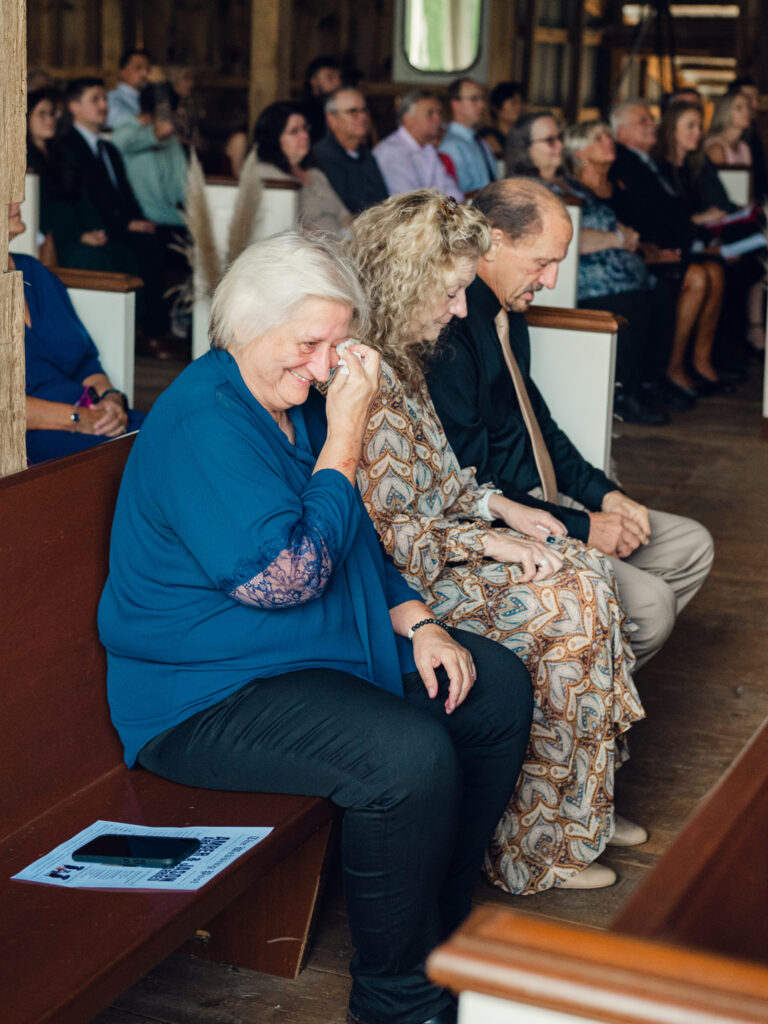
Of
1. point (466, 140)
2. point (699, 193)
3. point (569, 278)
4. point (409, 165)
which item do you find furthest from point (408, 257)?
point (699, 193)

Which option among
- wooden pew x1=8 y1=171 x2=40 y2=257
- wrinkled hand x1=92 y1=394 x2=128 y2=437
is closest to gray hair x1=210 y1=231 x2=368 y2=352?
wrinkled hand x1=92 y1=394 x2=128 y2=437

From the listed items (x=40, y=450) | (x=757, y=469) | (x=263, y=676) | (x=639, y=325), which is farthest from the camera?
(x=639, y=325)

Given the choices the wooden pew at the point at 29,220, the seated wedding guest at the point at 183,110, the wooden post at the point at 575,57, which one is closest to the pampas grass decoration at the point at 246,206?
the wooden pew at the point at 29,220

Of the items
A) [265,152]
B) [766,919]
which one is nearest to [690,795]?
[766,919]

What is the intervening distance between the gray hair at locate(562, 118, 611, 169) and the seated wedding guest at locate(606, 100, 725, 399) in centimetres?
20

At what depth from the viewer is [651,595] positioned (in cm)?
254

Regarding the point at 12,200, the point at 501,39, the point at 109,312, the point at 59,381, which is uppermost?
the point at 501,39

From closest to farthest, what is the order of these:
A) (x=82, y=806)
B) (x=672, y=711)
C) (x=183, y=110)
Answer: (x=82, y=806) < (x=672, y=711) < (x=183, y=110)

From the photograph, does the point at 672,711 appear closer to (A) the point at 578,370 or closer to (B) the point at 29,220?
(A) the point at 578,370

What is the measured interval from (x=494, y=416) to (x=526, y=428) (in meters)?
0.13

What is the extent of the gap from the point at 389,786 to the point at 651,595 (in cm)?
102

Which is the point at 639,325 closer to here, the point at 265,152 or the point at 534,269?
the point at 265,152

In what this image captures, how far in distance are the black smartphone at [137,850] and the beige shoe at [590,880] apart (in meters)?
0.82

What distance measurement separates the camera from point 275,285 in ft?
5.97
